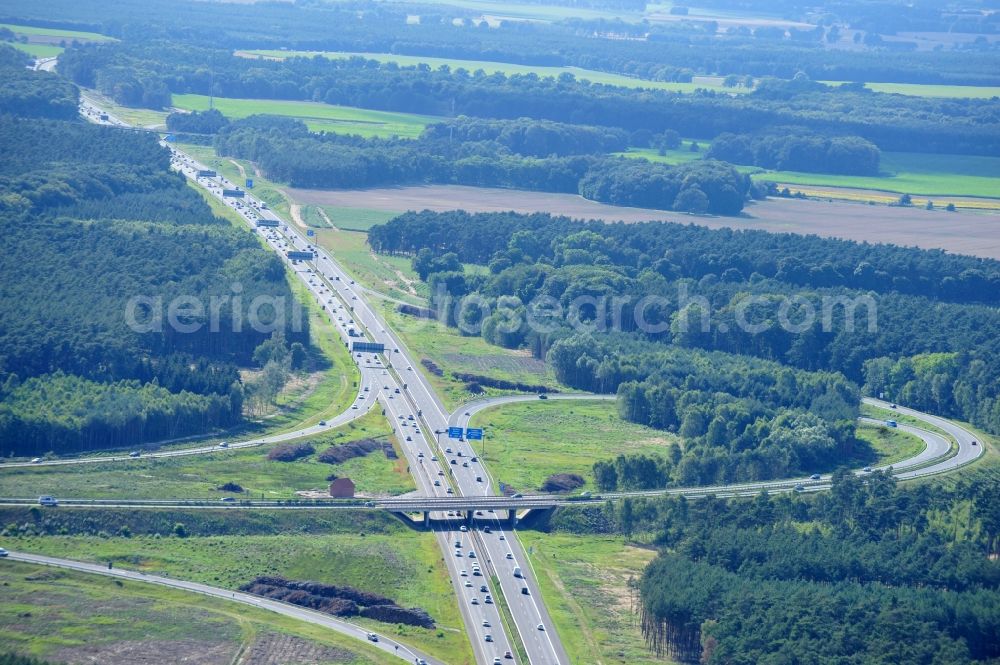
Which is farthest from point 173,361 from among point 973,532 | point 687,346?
point 973,532

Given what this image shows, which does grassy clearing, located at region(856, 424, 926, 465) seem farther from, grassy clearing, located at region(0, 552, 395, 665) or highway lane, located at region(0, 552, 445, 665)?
grassy clearing, located at region(0, 552, 395, 665)

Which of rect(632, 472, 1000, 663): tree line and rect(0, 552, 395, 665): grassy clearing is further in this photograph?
rect(632, 472, 1000, 663): tree line

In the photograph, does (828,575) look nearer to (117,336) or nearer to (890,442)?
(890,442)

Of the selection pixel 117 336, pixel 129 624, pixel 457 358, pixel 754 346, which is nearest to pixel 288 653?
pixel 129 624

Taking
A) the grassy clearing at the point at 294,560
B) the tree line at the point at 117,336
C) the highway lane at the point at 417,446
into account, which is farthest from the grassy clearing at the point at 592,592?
the tree line at the point at 117,336

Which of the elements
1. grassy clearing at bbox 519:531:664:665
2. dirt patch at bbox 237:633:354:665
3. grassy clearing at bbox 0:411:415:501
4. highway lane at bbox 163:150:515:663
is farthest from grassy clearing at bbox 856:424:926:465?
dirt patch at bbox 237:633:354:665

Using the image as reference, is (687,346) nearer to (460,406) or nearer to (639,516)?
(460,406)
